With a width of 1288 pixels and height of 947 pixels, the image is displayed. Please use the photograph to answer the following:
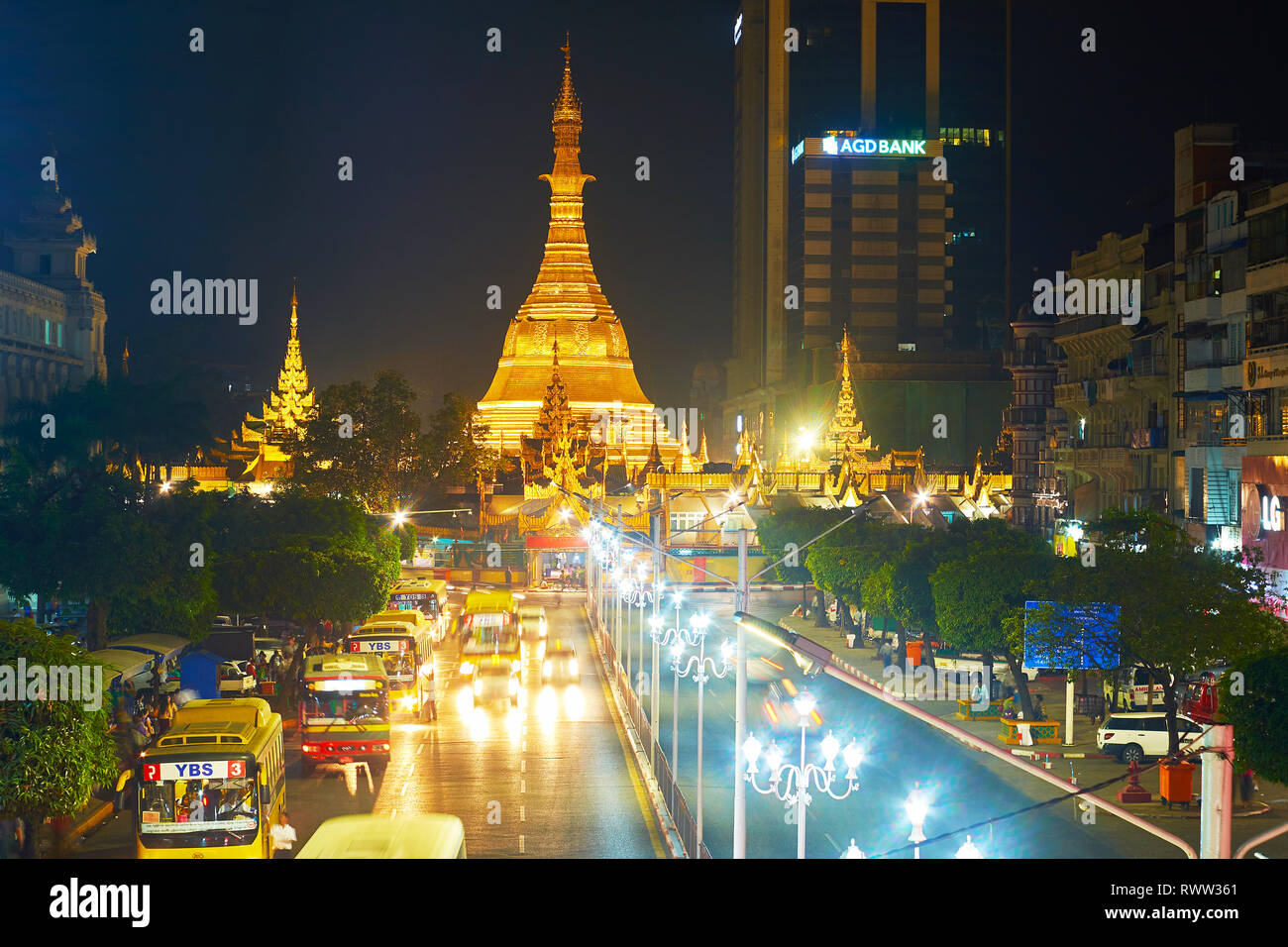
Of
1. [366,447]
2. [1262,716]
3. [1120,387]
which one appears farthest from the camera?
[366,447]

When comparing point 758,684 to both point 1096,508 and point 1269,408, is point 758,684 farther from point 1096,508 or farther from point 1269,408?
point 1096,508

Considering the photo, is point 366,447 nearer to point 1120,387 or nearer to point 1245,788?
point 1120,387

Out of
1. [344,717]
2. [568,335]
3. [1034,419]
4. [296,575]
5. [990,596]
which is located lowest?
[344,717]

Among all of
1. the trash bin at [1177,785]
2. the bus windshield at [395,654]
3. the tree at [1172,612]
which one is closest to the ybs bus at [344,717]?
the bus windshield at [395,654]

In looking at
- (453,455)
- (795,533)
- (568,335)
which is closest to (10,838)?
(795,533)

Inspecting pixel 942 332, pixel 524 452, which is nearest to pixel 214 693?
pixel 524 452
